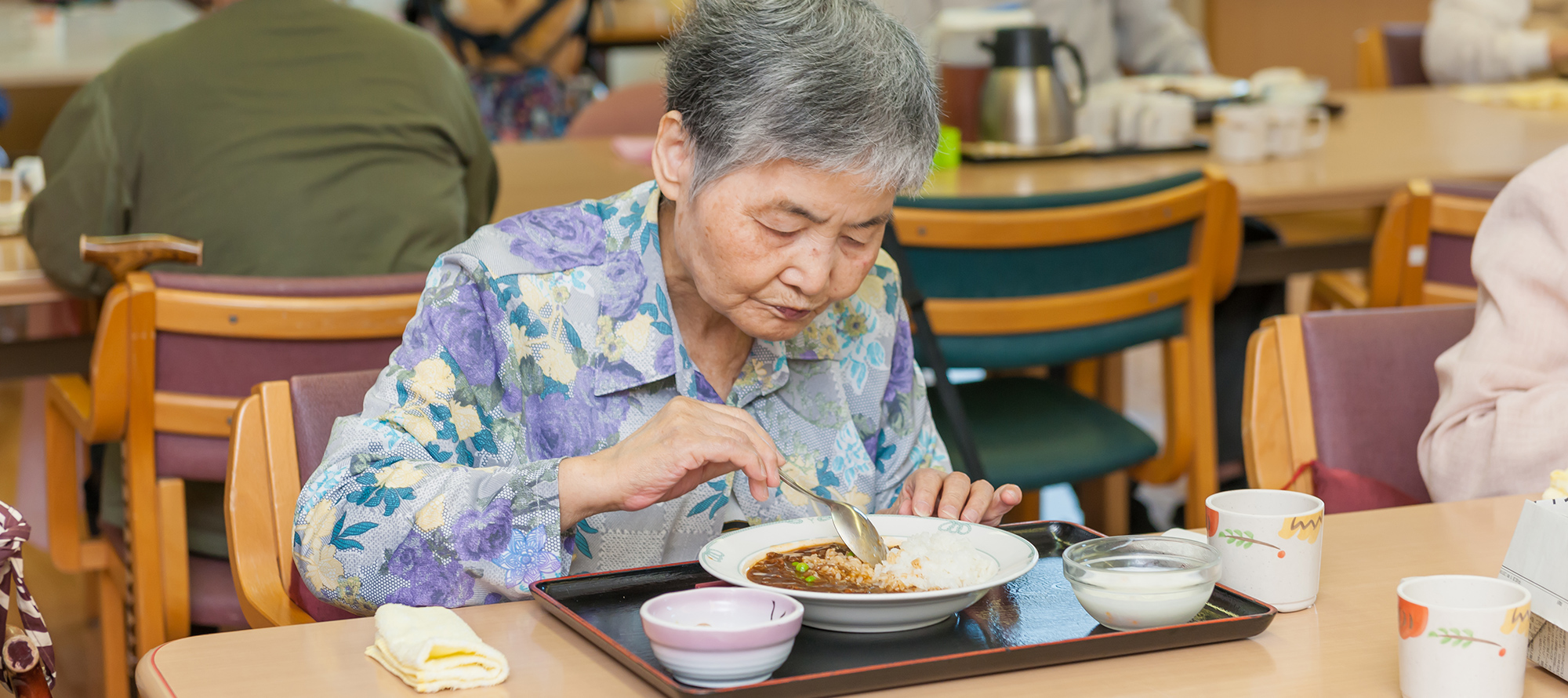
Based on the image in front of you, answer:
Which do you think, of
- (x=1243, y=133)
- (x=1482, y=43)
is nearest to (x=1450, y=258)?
(x=1243, y=133)

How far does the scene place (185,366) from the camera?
1.75 metres

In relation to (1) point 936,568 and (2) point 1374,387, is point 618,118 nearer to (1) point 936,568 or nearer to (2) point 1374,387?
(2) point 1374,387

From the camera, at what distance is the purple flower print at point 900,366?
4.79 feet

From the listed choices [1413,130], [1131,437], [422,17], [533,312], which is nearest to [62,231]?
[533,312]

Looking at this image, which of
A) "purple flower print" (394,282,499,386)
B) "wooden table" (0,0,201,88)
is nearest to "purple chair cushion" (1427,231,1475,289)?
"purple flower print" (394,282,499,386)

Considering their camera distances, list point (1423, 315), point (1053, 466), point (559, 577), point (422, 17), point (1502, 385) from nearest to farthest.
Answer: point (559, 577)
point (1502, 385)
point (1423, 315)
point (1053, 466)
point (422, 17)

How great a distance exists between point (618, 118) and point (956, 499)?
2737 millimetres

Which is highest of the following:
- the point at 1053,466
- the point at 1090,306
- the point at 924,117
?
the point at 924,117

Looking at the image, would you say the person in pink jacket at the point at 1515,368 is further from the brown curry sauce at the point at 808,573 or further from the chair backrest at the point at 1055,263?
the chair backrest at the point at 1055,263

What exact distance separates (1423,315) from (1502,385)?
0.19m

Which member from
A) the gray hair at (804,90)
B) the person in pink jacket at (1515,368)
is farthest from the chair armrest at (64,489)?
the person in pink jacket at (1515,368)

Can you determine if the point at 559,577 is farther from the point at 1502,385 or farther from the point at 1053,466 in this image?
the point at 1053,466

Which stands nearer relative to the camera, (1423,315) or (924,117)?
(924,117)

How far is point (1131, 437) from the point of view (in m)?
2.35
